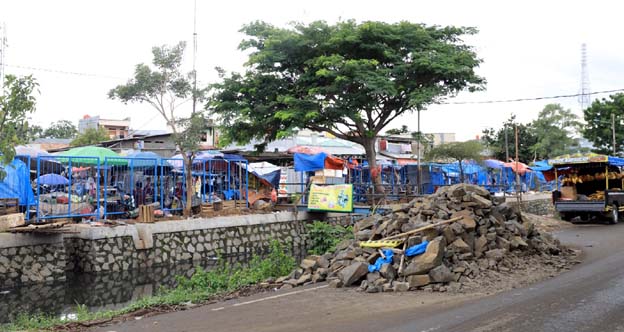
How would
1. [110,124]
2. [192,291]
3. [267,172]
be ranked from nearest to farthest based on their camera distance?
[192,291] < [267,172] < [110,124]

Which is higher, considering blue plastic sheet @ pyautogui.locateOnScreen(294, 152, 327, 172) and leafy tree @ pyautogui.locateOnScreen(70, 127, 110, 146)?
leafy tree @ pyautogui.locateOnScreen(70, 127, 110, 146)

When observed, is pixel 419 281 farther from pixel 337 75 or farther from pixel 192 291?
pixel 337 75

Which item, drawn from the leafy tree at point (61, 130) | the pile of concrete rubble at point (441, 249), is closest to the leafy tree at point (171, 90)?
the pile of concrete rubble at point (441, 249)

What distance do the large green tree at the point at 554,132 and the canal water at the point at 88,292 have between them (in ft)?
135

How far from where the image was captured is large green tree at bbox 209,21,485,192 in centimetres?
2231

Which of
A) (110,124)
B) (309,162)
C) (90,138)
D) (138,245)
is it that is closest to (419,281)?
(138,245)

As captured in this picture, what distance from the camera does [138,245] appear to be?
17.9 m

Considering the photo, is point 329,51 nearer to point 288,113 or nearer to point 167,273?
point 288,113

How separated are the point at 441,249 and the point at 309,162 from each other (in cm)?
1660

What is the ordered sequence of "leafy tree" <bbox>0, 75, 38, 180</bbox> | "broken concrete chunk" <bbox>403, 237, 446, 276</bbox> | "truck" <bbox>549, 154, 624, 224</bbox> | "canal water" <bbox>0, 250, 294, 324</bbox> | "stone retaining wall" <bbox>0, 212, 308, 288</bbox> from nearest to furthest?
"leafy tree" <bbox>0, 75, 38, 180</bbox> → "broken concrete chunk" <bbox>403, 237, 446, 276</bbox> → "canal water" <bbox>0, 250, 294, 324</bbox> → "stone retaining wall" <bbox>0, 212, 308, 288</bbox> → "truck" <bbox>549, 154, 624, 224</bbox>

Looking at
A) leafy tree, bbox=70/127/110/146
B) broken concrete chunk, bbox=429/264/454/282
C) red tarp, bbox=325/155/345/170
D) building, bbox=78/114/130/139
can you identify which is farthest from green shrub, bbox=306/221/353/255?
building, bbox=78/114/130/139

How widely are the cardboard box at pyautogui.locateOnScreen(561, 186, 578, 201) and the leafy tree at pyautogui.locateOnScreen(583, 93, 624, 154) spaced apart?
25.8m

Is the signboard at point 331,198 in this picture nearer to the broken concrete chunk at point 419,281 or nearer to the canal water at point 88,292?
the canal water at point 88,292

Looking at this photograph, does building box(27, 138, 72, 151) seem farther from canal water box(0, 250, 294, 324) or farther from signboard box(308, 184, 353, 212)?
canal water box(0, 250, 294, 324)
